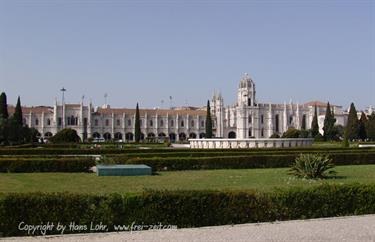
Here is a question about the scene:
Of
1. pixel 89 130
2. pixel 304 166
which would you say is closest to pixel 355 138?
pixel 89 130

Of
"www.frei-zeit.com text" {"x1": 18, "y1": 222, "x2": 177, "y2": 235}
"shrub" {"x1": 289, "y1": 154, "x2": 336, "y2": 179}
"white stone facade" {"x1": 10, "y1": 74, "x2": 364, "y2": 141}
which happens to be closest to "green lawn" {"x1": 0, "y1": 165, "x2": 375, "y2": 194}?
"shrub" {"x1": 289, "y1": 154, "x2": 336, "y2": 179}

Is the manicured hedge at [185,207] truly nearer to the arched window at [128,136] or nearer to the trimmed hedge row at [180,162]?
the trimmed hedge row at [180,162]

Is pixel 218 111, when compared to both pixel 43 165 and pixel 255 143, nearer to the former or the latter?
pixel 255 143

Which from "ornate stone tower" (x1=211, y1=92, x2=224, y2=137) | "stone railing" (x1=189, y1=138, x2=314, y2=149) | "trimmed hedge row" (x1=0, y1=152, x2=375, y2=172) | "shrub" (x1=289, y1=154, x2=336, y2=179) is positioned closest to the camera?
"shrub" (x1=289, y1=154, x2=336, y2=179)

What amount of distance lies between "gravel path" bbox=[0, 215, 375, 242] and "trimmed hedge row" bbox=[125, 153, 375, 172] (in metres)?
12.4

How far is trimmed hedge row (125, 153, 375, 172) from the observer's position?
72.2 feet

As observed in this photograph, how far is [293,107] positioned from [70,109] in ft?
166

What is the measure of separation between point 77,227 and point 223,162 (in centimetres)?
1427

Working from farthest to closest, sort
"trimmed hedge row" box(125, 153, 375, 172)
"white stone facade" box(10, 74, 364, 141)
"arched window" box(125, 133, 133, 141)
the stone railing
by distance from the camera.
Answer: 1. "arched window" box(125, 133, 133, 141)
2. "white stone facade" box(10, 74, 364, 141)
3. the stone railing
4. "trimmed hedge row" box(125, 153, 375, 172)

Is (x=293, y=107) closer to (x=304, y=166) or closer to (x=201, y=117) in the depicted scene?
(x=201, y=117)

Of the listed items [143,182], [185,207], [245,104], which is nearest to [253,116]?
[245,104]

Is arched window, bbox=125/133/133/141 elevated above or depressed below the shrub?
above

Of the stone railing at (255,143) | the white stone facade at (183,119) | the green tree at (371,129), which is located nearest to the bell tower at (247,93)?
the white stone facade at (183,119)

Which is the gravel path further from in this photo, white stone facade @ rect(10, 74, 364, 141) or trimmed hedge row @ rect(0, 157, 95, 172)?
white stone facade @ rect(10, 74, 364, 141)
